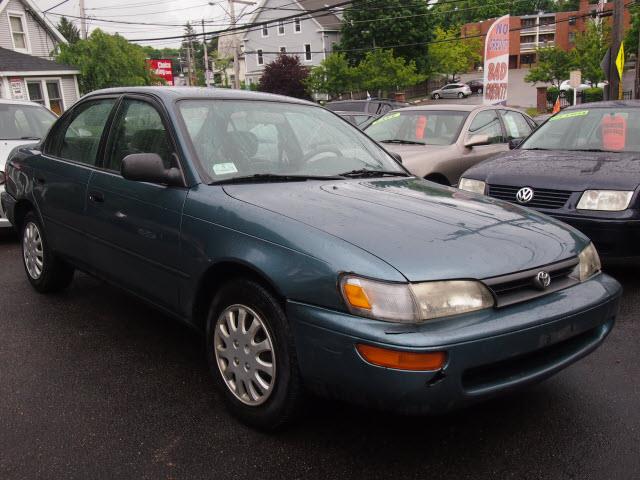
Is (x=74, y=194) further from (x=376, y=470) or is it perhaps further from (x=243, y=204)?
(x=376, y=470)

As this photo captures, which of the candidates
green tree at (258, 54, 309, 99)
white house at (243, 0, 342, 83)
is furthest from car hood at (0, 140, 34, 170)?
white house at (243, 0, 342, 83)

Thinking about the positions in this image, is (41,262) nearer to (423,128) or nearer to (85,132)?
(85,132)

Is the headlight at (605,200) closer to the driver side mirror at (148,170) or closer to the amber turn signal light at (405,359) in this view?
the amber turn signal light at (405,359)

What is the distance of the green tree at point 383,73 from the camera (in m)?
40.0

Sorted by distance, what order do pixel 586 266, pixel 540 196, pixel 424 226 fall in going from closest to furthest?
pixel 424 226
pixel 586 266
pixel 540 196

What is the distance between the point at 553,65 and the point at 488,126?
40.8 metres

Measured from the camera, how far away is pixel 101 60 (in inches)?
1099

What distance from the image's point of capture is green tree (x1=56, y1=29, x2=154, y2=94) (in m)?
27.7

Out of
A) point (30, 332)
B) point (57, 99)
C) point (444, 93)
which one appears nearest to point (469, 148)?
point (30, 332)

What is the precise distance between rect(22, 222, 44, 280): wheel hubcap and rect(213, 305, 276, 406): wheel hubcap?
8.06 ft

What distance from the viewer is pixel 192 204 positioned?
302 cm

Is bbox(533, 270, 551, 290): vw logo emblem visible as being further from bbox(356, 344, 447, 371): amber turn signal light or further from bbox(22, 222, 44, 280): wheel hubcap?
bbox(22, 222, 44, 280): wheel hubcap

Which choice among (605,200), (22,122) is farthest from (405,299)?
(22,122)

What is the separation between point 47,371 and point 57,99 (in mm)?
26945
